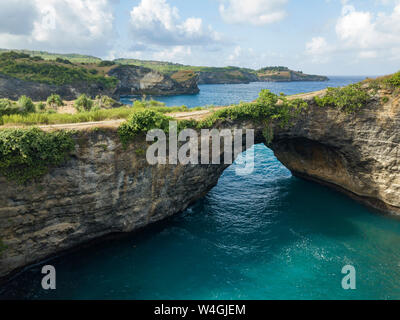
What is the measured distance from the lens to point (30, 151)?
14.5 metres

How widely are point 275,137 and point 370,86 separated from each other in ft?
31.7

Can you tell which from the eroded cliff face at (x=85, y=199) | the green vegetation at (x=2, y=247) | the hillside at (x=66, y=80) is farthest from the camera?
the hillside at (x=66, y=80)

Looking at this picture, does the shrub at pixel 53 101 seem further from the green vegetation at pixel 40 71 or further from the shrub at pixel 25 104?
the green vegetation at pixel 40 71

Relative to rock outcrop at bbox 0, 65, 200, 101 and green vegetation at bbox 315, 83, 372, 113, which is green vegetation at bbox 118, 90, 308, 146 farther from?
rock outcrop at bbox 0, 65, 200, 101

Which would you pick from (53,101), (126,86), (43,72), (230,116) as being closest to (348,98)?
(230,116)

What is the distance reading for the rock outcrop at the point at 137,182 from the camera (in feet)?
50.6

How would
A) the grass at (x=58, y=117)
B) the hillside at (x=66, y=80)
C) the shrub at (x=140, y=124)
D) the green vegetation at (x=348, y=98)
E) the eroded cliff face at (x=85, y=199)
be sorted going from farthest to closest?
the hillside at (x=66, y=80)
the green vegetation at (x=348, y=98)
the shrub at (x=140, y=124)
the grass at (x=58, y=117)
the eroded cliff face at (x=85, y=199)

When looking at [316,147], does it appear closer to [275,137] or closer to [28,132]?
[275,137]

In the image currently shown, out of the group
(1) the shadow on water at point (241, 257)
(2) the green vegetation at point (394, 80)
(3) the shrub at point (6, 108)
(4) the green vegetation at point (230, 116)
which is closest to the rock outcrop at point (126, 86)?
(3) the shrub at point (6, 108)

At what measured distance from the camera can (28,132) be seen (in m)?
14.5

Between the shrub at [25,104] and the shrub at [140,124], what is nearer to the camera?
the shrub at [140,124]

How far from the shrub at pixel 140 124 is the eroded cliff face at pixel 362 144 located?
11.9m

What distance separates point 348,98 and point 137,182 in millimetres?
20786

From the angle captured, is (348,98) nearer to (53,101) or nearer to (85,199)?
(85,199)
